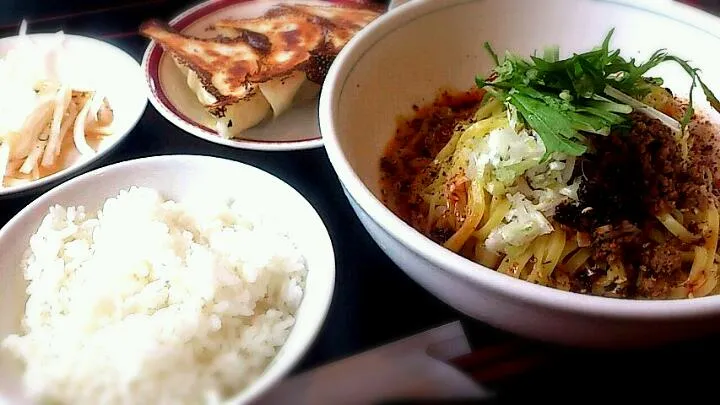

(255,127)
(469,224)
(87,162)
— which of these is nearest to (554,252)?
(469,224)

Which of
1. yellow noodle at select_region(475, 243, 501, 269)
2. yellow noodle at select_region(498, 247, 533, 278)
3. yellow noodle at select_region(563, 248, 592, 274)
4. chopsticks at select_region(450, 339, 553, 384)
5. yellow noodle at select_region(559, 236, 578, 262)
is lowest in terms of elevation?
chopsticks at select_region(450, 339, 553, 384)

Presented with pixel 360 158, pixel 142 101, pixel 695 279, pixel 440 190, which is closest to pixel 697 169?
pixel 695 279

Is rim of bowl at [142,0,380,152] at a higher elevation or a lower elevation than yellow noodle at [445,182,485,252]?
lower

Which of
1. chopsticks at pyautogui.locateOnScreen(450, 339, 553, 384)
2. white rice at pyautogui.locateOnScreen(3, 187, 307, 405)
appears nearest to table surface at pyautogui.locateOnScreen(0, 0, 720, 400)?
chopsticks at pyautogui.locateOnScreen(450, 339, 553, 384)

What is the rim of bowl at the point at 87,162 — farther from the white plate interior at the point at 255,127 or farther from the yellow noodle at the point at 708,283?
the yellow noodle at the point at 708,283

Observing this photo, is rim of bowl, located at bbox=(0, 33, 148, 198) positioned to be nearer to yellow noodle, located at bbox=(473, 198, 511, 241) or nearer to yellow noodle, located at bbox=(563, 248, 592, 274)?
yellow noodle, located at bbox=(473, 198, 511, 241)

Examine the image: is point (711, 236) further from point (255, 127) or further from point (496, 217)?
point (255, 127)

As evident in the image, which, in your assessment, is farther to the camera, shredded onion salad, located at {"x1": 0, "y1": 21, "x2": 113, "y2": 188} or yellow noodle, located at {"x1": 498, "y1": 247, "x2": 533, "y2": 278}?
shredded onion salad, located at {"x1": 0, "y1": 21, "x2": 113, "y2": 188}
